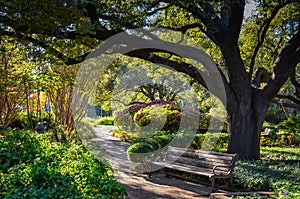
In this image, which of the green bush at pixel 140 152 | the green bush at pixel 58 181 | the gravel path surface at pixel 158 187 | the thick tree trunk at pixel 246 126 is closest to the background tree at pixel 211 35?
the thick tree trunk at pixel 246 126

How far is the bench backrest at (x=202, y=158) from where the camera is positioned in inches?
234

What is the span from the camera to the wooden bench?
5.68 metres

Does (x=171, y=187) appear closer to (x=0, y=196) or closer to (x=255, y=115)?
(x=255, y=115)

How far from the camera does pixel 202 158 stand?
6633mm

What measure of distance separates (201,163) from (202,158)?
113mm

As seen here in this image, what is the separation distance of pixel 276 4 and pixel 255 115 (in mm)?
2832

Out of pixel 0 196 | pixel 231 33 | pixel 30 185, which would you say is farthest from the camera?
pixel 231 33

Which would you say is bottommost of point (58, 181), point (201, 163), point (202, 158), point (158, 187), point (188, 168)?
point (158, 187)

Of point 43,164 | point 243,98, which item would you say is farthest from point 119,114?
point 43,164

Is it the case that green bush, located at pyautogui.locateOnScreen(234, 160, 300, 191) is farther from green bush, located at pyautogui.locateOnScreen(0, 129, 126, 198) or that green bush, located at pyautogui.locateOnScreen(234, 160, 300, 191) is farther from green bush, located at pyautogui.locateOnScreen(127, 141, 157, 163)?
green bush, located at pyautogui.locateOnScreen(0, 129, 126, 198)

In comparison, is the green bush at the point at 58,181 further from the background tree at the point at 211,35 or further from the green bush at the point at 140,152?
the green bush at the point at 140,152

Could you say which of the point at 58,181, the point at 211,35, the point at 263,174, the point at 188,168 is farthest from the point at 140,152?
the point at 58,181

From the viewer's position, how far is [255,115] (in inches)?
289

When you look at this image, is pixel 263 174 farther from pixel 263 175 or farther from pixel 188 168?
pixel 188 168
